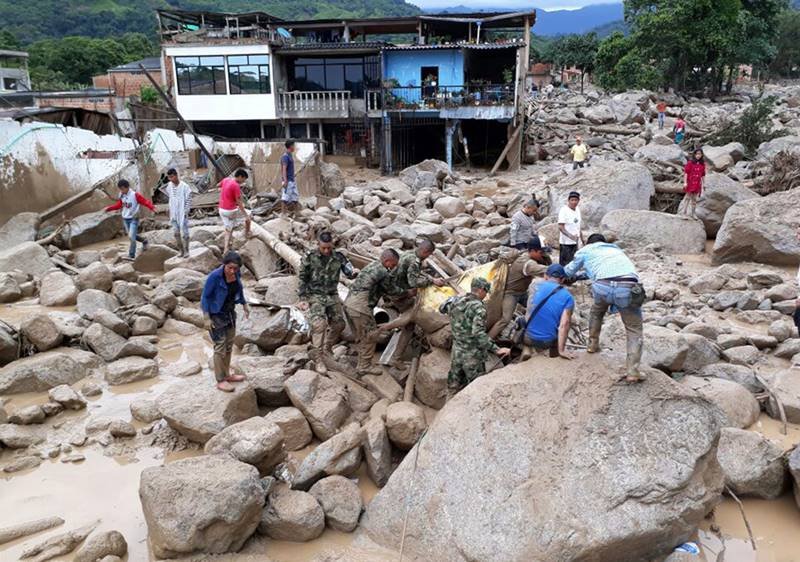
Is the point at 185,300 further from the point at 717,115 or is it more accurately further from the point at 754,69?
the point at 754,69

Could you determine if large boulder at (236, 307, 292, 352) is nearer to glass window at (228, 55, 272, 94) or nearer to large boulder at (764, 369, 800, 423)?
large boulder at (764, 369, 800, 423)

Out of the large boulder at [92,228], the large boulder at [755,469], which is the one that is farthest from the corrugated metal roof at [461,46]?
the large boulder at [755,469]

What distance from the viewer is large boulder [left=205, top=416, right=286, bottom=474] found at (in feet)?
18.0

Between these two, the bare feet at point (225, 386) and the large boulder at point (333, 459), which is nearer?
the large boulder at point (333, 459)

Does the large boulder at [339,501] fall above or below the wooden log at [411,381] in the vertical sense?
below

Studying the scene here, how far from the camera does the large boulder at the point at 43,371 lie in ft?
24.1

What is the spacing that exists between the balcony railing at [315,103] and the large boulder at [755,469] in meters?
21.9

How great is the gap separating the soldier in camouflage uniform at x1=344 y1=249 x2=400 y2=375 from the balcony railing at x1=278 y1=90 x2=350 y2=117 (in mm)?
19411

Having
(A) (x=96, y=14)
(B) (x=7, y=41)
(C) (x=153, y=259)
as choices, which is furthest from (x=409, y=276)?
(A) (x=96, y=14)

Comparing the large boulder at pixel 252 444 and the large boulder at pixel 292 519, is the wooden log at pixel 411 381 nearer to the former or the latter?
the large boulder at pixel 252 444

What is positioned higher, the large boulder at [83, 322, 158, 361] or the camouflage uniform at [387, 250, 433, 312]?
the camouflage uniform at [387, 250, 433, 312]

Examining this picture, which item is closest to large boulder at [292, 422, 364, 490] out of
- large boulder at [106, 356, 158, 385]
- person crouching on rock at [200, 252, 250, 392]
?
person crouching on rock at [200, 252, 250, 392]

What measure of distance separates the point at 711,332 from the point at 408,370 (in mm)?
4033

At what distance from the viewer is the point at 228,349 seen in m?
6.78
